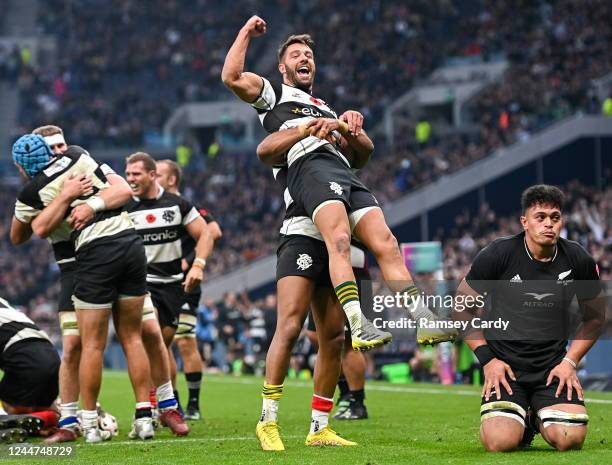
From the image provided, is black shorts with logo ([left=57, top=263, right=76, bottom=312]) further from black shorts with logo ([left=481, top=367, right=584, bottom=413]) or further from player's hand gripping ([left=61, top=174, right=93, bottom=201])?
black shorts with logo ([left=481, top=367, right=584, bottom=413])

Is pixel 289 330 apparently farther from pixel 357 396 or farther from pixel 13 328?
pixel 357 396

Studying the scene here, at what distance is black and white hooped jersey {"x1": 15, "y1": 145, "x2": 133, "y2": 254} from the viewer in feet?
27.2

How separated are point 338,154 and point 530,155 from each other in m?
23.4

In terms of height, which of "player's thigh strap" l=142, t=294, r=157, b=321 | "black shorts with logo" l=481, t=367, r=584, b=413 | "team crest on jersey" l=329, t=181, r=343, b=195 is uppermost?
"team crest on jersey" l=329, t=181, r=343, b=195

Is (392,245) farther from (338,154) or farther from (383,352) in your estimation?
(383,352)

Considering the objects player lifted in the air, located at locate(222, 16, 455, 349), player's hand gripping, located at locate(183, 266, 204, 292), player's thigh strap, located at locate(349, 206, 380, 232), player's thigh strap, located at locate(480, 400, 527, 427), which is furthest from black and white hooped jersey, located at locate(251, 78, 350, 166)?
player's hand gripping, located at locate(183, 266, 204, 292)

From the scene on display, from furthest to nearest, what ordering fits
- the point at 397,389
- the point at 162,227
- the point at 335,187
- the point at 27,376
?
the point at 397,389 → the point at 162,227 → the point at 27,376 → the point at 335,187

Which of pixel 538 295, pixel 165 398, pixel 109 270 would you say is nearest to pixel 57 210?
pixel 109 270

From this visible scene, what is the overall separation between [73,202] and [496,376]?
324 cm

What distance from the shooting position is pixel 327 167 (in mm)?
7398

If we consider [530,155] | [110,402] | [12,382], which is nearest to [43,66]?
[530,155]

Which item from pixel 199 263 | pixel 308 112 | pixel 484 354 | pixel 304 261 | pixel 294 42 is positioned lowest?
pixel 484 354

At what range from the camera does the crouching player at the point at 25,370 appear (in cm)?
884

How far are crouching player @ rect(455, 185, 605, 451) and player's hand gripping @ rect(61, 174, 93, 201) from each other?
281cm
